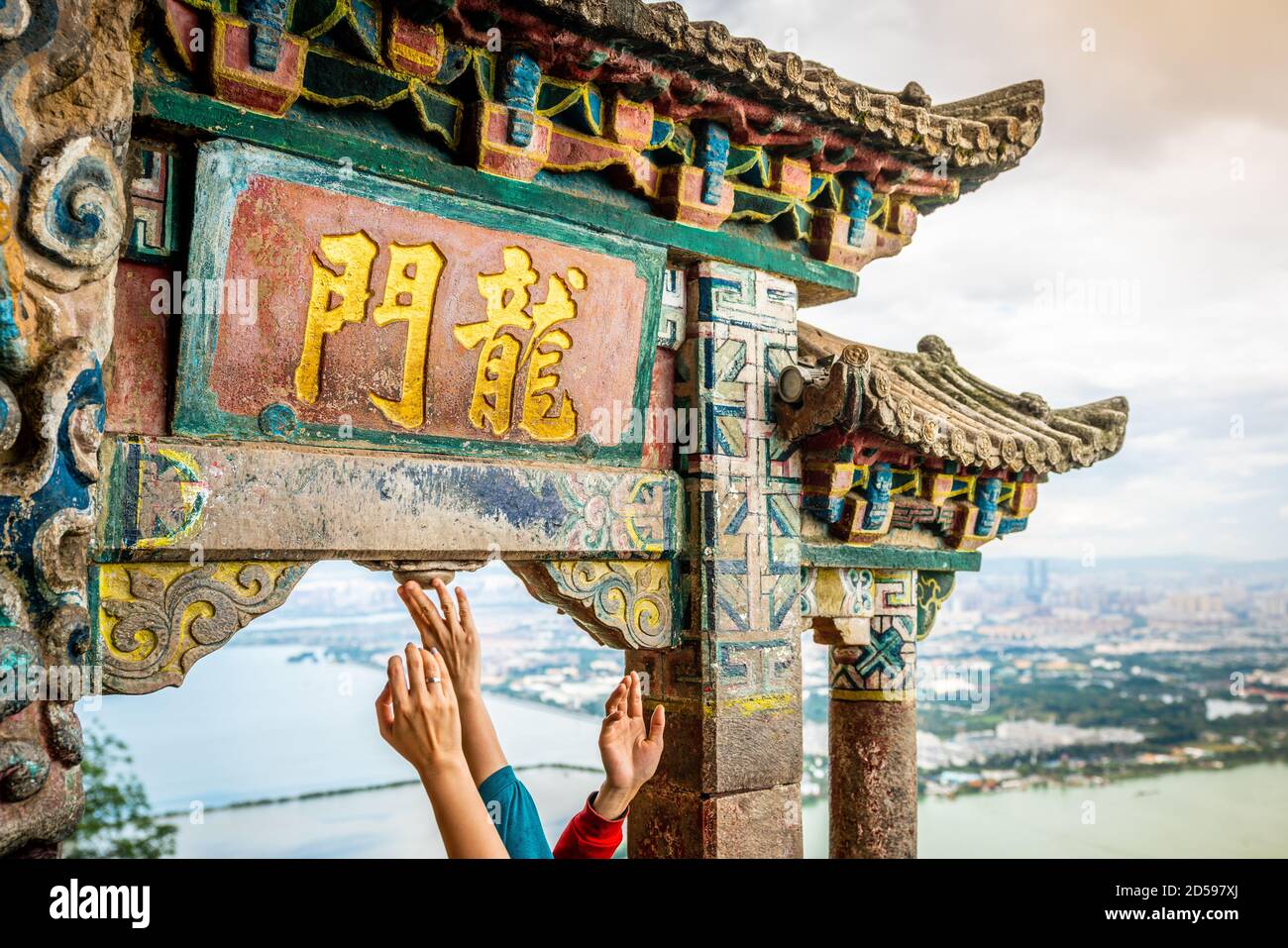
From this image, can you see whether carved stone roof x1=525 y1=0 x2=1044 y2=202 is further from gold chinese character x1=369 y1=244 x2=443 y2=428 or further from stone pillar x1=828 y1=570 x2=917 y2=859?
stone pillar x1=828 y1=570 x2=917 y2=859

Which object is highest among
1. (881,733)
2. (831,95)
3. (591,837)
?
(831,95)

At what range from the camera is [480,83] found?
330cm

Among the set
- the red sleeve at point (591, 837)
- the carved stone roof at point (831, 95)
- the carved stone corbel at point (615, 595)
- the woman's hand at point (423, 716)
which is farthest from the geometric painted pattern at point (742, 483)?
the woman's hand at point (423, 716)

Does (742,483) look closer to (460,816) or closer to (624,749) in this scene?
(624,749)

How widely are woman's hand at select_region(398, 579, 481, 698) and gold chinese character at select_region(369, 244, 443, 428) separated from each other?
4.12 feet

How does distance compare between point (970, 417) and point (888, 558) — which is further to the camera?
point (970, 417)

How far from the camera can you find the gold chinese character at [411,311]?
10.6 feet

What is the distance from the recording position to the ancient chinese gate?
87.7 inches

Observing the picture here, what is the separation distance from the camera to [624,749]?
8.24ft

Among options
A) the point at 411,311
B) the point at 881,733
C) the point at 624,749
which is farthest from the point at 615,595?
the point at 881,733

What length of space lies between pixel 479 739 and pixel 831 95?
2.87 metres
